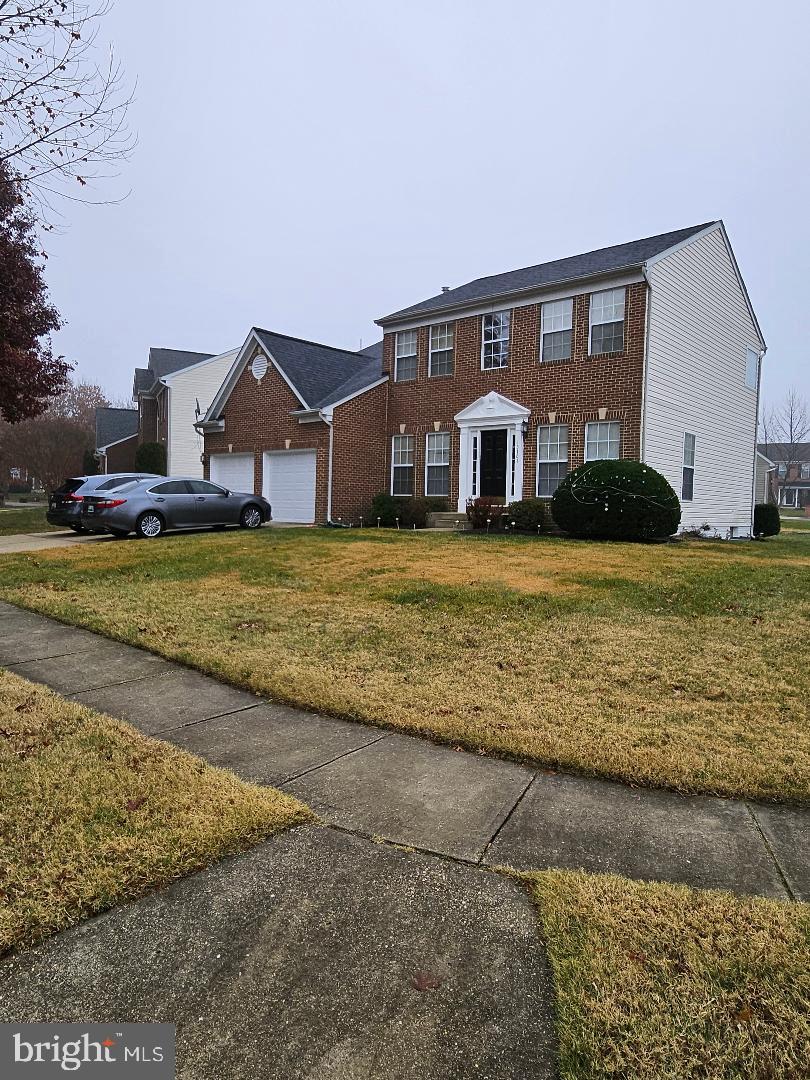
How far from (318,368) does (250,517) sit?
6.77 m

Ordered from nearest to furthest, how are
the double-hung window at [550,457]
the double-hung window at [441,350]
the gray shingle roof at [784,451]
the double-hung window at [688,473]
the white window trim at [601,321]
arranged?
the white window trim at [601,321]
the double-hung window at [550,457]
the double-hung window at [688,473]
the double-hung window at [441,350]
the gray shingle roof at [784,451]

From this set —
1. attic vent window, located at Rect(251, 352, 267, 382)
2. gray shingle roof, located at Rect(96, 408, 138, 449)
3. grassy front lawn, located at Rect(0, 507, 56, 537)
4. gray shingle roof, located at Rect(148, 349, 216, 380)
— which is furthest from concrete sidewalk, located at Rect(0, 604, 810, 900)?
gray shingle roof, located at Rect(96, 408, 138, 449)

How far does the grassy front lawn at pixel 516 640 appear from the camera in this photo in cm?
388

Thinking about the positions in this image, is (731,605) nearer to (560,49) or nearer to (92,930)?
(92,930)

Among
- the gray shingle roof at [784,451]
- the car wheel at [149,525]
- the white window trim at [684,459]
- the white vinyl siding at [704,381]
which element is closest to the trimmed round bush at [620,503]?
the white vinyl siding at [704,381]

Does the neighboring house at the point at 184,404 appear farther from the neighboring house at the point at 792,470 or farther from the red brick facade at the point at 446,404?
the neighboring house at the point at 792,470

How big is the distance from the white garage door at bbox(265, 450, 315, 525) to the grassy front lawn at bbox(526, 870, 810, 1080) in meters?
17.5

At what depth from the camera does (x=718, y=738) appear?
3.91 m

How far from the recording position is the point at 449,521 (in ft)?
57.4

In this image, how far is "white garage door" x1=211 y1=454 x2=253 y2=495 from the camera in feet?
70.8

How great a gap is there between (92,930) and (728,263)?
22.1m

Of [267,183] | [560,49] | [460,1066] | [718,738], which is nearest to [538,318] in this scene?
[560,49]

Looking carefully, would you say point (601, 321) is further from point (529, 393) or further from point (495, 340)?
point (495, 340)

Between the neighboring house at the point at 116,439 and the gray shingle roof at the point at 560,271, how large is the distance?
85.6 ft
